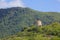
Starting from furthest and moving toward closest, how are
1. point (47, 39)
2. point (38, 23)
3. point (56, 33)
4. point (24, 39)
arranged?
point (38, 23)
point (56, 33)
point (24, 39)
point (47, 39)

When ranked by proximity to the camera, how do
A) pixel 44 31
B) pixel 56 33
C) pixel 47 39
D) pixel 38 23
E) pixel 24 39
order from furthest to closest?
1. pixel 38 23
2. pixel 44 31
3. pixel 56 33
4. pixel 24 39
5. pixel 47 39

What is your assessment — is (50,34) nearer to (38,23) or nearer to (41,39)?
(41,39)

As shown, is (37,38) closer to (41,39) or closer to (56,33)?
(41,39)

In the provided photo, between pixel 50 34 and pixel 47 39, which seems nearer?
pixel 47 39

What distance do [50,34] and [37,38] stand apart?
11916 millimetres

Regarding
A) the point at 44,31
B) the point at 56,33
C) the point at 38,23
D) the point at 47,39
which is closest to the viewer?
the point at 47,39

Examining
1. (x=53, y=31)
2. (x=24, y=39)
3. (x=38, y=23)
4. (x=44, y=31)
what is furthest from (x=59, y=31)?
(x=38, y=23)

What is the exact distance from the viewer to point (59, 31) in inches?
4031

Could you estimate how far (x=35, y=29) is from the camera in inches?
4587

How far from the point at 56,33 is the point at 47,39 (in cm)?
1435

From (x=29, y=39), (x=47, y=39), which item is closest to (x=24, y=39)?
(x=29, y=39)

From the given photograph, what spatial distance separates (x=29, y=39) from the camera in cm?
9194

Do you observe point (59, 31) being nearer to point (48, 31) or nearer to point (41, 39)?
point (48, 31)

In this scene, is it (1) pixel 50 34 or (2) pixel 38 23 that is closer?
(1) pixel 50 34
